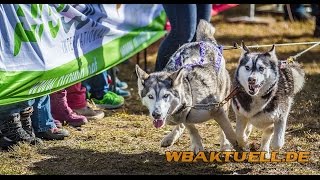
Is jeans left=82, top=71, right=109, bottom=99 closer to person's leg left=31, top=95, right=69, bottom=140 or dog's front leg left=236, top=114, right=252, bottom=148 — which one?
person's leg left=31, top=95, right=69, bottom=140

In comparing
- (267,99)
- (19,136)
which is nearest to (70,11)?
(19,136)

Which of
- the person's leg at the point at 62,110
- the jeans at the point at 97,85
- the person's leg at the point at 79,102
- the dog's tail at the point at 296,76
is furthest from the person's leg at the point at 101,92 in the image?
the dog's tail at the point at 296,76

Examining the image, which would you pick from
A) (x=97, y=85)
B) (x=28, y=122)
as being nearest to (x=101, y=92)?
(x=97, y=85)

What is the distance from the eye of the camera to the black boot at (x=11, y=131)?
14.4ft

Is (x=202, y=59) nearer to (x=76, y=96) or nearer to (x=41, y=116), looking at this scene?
(x=41, y=116)

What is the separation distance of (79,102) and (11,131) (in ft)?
3.47

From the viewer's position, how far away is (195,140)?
4281 mm

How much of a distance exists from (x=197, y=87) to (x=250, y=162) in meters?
0.61

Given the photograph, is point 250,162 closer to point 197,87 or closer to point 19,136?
point 197,87

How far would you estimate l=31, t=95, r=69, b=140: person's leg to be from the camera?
15.2 ft

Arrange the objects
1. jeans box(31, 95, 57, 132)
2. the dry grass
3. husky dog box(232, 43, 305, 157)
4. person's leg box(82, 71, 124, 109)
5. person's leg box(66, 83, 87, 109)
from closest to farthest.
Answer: husky dog box(232, 43, 305, 157), the dry grass, jeans box(31, 95, 57, 132), person's leg box(66, 83, 87, 109), person's leg box(82, 71, 124, 109)

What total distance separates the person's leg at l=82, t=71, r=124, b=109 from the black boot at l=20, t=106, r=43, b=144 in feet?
4.31

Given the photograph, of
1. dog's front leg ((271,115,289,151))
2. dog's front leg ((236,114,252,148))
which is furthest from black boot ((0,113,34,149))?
dog's front leg ((271,115,289,151))

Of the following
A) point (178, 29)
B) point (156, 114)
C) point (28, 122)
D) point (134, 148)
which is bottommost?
point (134, 148)
